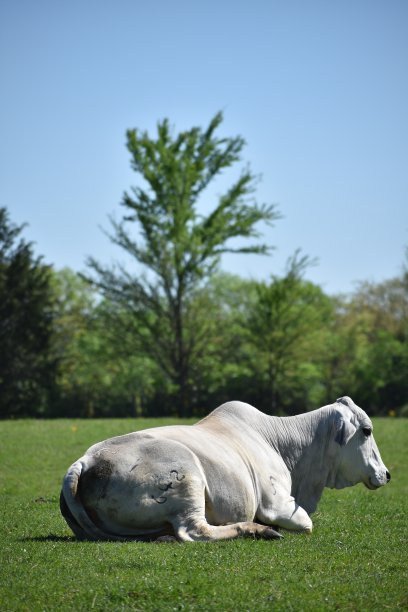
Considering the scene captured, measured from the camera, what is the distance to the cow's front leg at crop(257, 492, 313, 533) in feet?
30.7

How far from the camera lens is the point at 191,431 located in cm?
940

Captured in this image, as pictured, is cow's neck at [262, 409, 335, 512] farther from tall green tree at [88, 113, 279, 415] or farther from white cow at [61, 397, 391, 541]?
tall green tree at [88, 113, 279, 415]

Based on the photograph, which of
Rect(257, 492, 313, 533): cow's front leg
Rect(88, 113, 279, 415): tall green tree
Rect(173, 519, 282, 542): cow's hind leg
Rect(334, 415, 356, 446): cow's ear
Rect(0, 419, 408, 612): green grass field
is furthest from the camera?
Rect(88, 113, 279, 415): tall green tree

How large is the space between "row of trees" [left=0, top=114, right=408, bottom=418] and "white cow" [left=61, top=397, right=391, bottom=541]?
27.1 meters

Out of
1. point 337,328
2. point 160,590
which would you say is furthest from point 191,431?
point 337,328

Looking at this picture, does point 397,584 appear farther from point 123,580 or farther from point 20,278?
point 20,278

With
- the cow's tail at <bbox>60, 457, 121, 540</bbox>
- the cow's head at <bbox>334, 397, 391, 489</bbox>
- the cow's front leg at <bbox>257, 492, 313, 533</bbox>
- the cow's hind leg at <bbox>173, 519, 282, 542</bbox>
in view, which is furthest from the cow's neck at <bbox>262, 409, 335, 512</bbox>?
the cow's tail at <bbox>60, 457, 121, 540</bbox>

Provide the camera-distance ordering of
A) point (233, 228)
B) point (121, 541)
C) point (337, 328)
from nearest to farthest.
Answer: point (121, 541) → point (233, 228) → point (337, 328)

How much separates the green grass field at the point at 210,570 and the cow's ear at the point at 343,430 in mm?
859

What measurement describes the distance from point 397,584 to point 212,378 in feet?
111

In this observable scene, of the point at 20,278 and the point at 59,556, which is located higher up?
the point at 20,278

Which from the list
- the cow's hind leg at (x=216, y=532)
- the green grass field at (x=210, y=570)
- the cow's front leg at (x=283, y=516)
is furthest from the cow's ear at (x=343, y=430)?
the cow's hind leg at (x=216, y=532)

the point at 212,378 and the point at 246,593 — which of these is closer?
the point at 246,593

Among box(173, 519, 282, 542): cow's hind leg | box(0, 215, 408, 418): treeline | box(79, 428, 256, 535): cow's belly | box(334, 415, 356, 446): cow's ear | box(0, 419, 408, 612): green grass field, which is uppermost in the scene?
box(0, 215, 408, 418): treeline
